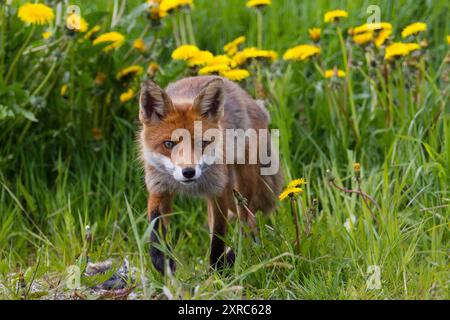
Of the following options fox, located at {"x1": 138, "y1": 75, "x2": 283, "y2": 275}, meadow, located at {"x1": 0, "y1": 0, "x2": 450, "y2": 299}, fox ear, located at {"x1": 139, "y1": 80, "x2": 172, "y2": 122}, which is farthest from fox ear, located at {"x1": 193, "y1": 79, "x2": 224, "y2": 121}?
meadow, located at {"x1": 0, "y1": 0, "x2": 450, "y2": 299}

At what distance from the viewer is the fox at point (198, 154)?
4164 mm

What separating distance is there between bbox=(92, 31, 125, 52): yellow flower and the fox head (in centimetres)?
131

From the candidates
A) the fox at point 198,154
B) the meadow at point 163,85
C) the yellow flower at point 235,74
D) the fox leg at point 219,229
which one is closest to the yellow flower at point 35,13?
the meadow at point 163,85

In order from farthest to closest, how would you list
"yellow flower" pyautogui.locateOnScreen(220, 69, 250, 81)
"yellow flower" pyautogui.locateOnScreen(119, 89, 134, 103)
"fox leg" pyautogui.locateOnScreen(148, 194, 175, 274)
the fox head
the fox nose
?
"yellow flower" pyautogui.locateOnScreen(119, 89, 134, 103), "yellow flower" pyautogui.locateOnScreen(220, 69, 250, 81), "fox leg" pyautogui.locateOnScreen(148, 194, 175, 274), the fox head, the fox nose

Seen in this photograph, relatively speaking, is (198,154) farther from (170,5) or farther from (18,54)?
(18,54)

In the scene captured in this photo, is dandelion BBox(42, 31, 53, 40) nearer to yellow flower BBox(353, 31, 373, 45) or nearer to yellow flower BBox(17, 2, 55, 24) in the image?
yellow flower BBox(17, 2, 55, 24)

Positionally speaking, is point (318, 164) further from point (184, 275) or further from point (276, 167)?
point (184, 275)

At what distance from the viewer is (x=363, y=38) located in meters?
5.43

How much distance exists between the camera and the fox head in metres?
4.14

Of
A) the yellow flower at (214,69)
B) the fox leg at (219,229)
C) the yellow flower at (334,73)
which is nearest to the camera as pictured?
the fox leg at (219,229)

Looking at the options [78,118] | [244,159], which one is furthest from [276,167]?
[78,118]

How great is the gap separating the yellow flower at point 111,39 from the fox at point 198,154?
0.81 metres

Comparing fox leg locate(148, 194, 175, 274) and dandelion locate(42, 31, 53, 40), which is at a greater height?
dandelion locate(42, 31, 53, 40)

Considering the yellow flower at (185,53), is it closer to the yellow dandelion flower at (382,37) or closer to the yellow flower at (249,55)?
the yellow flower at (249,55)
